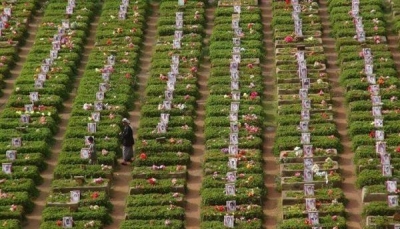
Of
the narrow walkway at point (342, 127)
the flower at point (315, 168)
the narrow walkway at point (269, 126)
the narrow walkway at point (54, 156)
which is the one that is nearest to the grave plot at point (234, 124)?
the narrow walkway at point (269, 126)

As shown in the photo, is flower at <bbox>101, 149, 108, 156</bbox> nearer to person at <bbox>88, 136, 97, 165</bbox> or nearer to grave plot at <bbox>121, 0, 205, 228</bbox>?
person at <bbox>88, 136, 97, 165</bbox>

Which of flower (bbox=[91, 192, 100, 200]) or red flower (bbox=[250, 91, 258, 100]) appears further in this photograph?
red flower (bbox=[250, 91, 258, 100])

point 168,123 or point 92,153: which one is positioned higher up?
point 168,123

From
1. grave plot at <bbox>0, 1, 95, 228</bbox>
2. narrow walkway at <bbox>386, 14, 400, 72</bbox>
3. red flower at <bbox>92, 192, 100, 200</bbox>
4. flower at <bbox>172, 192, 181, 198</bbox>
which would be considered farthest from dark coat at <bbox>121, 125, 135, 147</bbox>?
narrow walkway at <bbox>386, 14, 400, 72</bbox>

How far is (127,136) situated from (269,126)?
7009 millimetres

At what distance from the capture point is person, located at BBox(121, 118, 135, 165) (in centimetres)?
4612

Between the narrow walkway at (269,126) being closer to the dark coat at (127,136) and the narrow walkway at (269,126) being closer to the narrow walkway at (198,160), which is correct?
the narrow walkway at (198,160)

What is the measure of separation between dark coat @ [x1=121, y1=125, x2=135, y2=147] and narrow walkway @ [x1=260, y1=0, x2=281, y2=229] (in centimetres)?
577

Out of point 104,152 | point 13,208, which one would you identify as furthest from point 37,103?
point 13,208

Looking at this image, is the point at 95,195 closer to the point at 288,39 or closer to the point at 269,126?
the point at 269,126

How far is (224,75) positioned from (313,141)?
7.66 meters

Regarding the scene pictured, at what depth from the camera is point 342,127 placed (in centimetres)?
4925

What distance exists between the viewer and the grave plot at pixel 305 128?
142ft

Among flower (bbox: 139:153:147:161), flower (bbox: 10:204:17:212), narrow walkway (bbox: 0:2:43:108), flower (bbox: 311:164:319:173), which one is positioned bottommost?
flower (bbox: 10:204:17:212)
